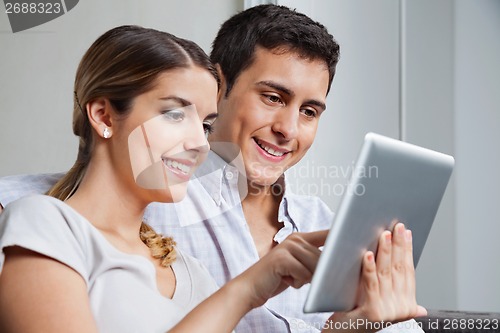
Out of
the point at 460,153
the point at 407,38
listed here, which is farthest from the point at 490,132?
the point at 407,38

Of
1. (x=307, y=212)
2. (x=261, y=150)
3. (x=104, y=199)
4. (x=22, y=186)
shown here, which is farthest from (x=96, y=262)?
(x=307, y=212)

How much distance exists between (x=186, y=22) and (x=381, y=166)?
198 centimetres

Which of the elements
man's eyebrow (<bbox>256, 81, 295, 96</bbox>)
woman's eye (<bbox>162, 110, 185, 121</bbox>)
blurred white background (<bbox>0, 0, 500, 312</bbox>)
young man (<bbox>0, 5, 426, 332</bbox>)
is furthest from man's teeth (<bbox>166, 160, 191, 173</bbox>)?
blurred white background (<bbox>0, 0, 500, 312</bbox>)

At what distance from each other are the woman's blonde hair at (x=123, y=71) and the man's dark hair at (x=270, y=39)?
22.0 inches

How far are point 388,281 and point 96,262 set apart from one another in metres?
0.43

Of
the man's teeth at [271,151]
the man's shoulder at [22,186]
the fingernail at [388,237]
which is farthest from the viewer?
the man's teeth at [271,151]

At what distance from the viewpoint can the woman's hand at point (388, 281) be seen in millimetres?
1070

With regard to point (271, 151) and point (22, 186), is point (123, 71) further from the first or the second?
point (271, 151)

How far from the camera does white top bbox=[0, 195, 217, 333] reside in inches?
38.9

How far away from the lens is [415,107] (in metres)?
3.07

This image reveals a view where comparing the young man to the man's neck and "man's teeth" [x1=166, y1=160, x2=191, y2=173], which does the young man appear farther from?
"man's teeth" [x1=166, y1=160, x2=191, y2=173]

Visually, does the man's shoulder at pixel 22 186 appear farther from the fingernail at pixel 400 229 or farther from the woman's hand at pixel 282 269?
the fingernail at pixel 400 229

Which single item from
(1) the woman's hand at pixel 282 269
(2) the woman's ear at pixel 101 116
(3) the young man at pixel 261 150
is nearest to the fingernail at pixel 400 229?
(1) the woman's hand at pixel 282 269

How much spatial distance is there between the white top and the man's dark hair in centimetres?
79
